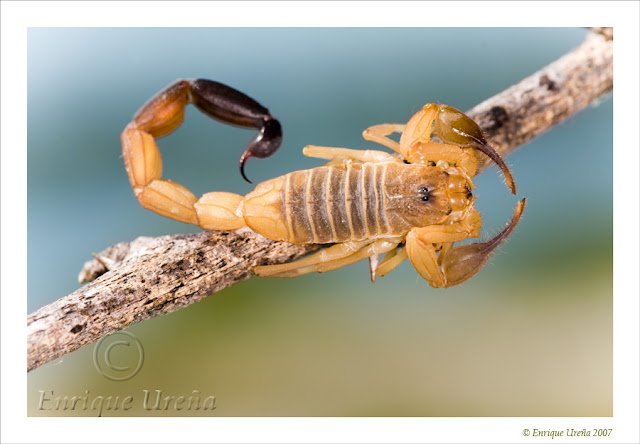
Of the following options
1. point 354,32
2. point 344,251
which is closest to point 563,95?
point 354,32

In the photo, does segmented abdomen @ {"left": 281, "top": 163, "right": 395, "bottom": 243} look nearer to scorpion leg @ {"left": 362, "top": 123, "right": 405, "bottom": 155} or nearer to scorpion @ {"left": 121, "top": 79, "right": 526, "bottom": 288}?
scorpion @ {"left": 121, "top": 79, "right": 526, "bottom": 288}

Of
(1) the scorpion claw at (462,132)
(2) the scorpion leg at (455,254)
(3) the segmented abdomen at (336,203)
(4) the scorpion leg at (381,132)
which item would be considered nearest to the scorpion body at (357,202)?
(3) the segmented abdomen at (336,203)

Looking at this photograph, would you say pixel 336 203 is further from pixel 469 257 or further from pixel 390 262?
pixel 469 257

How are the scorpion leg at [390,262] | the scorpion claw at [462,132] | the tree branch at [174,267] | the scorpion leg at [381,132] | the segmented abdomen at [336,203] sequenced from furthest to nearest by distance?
the scorpion leg at [381,132] < the scorpion leg at [390,262] < the scorpion claw at [462,132] < the segmented abdomen at [336,203] < the tree branch at [174,267]

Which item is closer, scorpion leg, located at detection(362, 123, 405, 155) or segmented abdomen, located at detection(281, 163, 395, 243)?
segmented abdomen, located at detection(281, 163, 395, 243)

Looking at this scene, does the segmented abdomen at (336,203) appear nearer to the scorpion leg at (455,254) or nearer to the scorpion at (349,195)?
the scorpion at (349,195)

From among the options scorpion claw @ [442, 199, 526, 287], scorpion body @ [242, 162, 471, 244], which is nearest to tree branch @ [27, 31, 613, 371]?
scorpion body @ [242, 162, 471, 244]

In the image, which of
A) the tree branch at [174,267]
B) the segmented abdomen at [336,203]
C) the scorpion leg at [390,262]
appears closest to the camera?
the tree branch at [174,267]
